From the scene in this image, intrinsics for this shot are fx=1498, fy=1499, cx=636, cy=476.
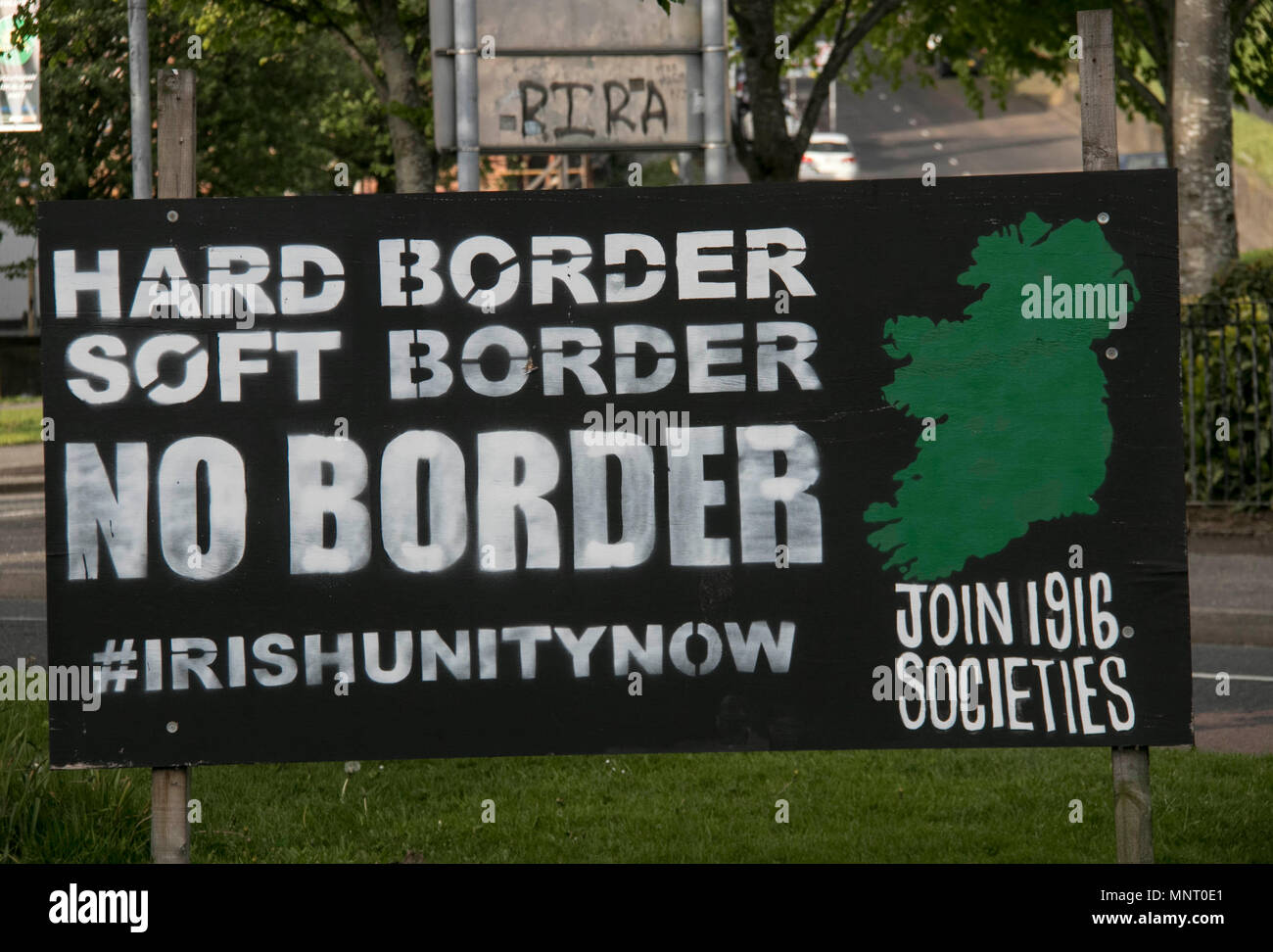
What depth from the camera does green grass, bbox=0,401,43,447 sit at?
20.9 metres

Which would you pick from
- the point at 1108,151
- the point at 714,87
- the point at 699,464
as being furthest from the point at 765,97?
the point at 699,464

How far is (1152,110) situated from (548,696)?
1914 cm

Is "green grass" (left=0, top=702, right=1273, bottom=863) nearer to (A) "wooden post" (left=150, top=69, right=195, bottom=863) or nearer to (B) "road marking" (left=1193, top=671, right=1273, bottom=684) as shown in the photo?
(A) "wooden post" (left=150, top=69, right=195, bottom=863)

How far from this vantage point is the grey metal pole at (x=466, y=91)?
346 inches

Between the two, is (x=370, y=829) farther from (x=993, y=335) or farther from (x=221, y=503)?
(x=993, y=335)

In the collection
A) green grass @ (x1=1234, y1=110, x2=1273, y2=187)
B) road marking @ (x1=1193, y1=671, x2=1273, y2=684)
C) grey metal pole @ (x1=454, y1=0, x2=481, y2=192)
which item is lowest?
road marking @ (x1=1193, y1=671, x2=1273, y2=684)

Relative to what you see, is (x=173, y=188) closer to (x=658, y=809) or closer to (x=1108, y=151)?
(x=1108, y=151)

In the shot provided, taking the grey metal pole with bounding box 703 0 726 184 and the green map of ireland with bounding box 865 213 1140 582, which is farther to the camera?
the grey metal pole with bounding box 703 0 726 184

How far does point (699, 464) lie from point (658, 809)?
2.01 m

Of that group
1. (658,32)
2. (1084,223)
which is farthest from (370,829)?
(658,32)

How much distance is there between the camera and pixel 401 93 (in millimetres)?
15227

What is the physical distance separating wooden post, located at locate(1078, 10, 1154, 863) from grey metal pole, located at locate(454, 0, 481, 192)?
16.7 feet

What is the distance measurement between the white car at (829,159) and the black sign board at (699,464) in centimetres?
3873

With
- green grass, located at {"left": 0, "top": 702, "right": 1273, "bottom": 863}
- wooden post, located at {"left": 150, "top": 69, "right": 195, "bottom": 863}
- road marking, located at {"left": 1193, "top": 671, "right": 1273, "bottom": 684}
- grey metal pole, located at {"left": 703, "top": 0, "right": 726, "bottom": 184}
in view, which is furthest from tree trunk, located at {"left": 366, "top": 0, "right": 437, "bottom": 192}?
wooden post, located at {"left": 150, "top": 69, "right": 195, "bottom": 863}
